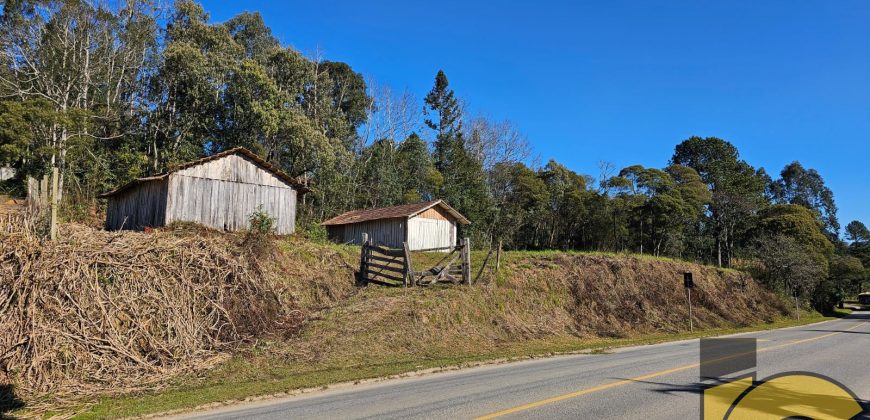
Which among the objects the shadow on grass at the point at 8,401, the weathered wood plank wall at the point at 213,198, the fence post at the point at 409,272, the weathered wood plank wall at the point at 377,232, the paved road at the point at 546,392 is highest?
the weathered wood plank wall at the point at 213,198

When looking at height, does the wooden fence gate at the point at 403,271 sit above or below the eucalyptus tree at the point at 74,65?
below

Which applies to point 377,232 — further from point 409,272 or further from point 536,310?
point 409,272

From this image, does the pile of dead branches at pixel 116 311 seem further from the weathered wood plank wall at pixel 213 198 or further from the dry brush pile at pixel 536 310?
the weathered wood plank wall at pixel 213 198

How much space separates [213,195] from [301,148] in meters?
14.9

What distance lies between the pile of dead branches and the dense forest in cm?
1386

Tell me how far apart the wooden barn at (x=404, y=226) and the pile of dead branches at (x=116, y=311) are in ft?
60.0

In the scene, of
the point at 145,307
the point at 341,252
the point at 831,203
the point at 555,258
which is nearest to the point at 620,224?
the point at 555,258

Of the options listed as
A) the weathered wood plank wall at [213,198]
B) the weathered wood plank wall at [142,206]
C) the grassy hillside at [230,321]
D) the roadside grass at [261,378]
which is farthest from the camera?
the weathered wood plank wall at [142,206]

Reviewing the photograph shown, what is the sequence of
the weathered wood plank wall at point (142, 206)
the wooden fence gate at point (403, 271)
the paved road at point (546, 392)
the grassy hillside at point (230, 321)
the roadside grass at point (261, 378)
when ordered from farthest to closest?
the weathered wood plank wall at point (142, 206) < the wooden fence gate at point (403, 271) < the grassy hillside at point (230, 321) < the roadside grass at point (261, 378) < the paved road at point (546, 392)

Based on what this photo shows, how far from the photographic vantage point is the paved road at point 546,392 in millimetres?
7309

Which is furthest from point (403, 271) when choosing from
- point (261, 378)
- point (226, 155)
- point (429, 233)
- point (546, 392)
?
point (429, 233)

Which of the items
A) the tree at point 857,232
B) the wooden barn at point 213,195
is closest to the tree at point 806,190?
the tree at point 857,232

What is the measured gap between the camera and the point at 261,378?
1113 cm

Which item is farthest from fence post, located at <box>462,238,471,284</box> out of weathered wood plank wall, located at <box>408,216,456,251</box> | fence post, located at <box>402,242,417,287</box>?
weathered wood plank wall, located at <box>408,216,456,251</box>
